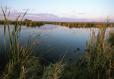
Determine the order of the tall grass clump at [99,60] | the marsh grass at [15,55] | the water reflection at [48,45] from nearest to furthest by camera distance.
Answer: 1. the marsh grass at [15,55]
2. the water reflection at [48,45]
3. the tall grass clump at [99,60]

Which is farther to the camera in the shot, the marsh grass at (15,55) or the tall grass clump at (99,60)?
the tall grass clump at (99,60)

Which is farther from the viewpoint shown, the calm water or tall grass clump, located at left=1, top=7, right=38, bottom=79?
the calm water

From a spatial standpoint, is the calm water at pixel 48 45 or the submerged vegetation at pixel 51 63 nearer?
the submerged vegetation at pixel 51 63

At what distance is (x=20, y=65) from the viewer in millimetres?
3441

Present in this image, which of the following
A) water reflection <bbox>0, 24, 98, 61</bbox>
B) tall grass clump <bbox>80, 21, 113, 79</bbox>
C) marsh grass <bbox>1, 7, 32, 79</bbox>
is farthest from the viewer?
tall grass clump <bbox>80, 21, 113, 79</bbox>

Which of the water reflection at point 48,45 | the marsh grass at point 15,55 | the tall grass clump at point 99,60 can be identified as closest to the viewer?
the marsh grass at point 15,55

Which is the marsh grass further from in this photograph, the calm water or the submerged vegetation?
the calm water

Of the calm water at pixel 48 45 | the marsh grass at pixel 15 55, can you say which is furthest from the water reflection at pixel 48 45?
the marsh grass at pixel 15 55

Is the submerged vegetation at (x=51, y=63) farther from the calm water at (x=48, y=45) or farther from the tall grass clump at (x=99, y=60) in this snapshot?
the calm water at (x=48, y=45)

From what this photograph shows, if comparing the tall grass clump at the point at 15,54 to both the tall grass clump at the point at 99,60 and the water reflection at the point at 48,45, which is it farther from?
the tall grass clump at the point at 99,60

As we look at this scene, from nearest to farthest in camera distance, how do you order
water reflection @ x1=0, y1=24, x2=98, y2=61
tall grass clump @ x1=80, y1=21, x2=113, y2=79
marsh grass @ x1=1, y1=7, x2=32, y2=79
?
marsh grass @ x1=1, y1=7, x2=32, y2=79 < water reflection @ x1=0, y1=24, x2=98, y2=61 < tall grass clump @ x1=80, y1=21, x2=113, y2=79

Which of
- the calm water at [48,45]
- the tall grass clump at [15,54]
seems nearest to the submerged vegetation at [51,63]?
the tall grass clump at [15,54]

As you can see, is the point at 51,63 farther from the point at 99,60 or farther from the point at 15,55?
the point at 99,60

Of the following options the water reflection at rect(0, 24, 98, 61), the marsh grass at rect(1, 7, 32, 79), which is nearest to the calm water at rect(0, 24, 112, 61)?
the water reflection at rect(0, 24, 98, 61)
